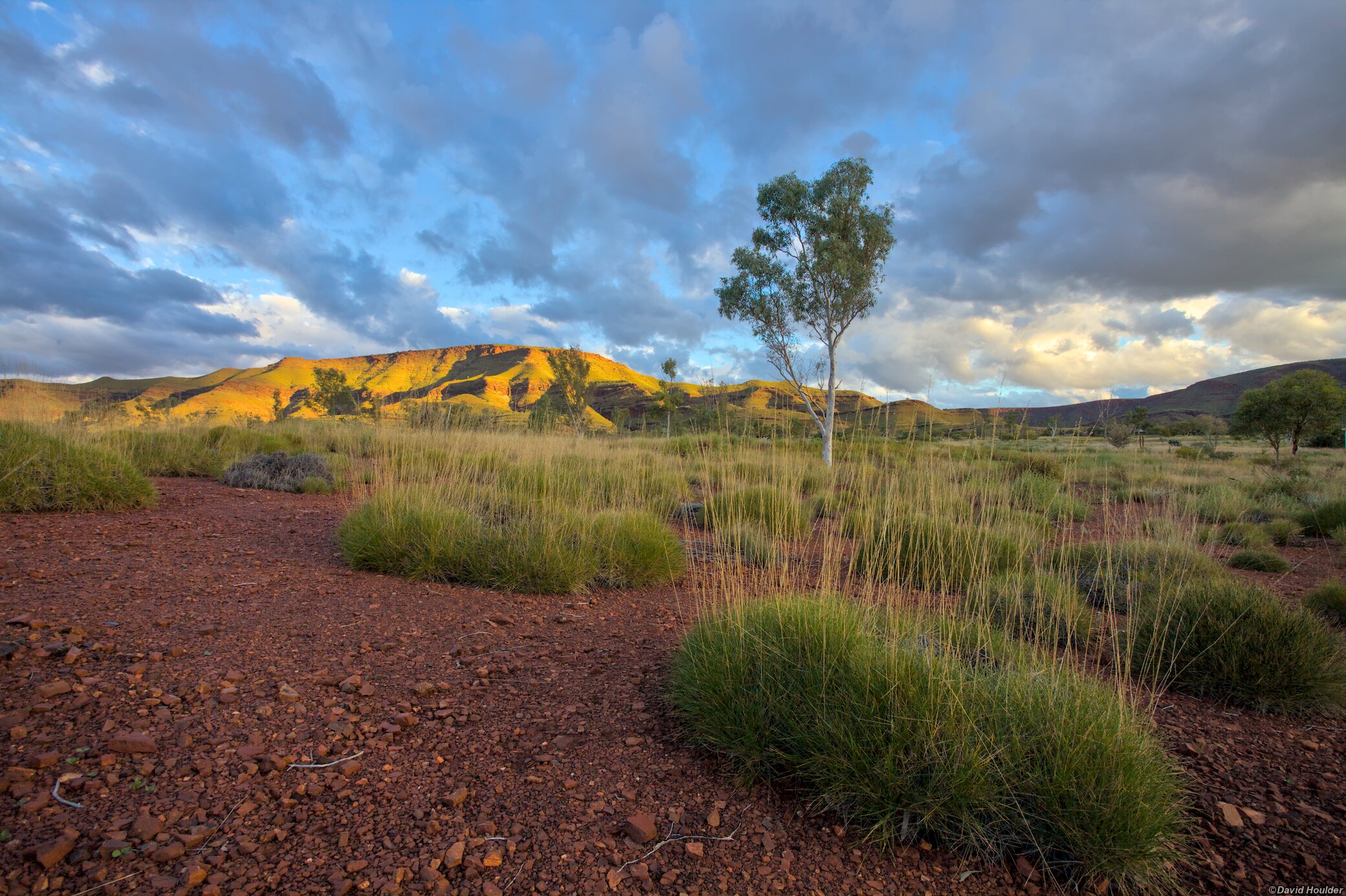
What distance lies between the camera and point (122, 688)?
2695 mm

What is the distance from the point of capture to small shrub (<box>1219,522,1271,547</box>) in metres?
7.86

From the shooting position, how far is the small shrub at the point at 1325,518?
357 inches

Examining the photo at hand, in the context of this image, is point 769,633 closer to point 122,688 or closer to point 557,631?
point 557,631

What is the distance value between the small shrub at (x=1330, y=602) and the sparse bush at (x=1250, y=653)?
1.87 metres

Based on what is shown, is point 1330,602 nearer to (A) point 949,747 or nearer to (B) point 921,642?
(B) point 921,642

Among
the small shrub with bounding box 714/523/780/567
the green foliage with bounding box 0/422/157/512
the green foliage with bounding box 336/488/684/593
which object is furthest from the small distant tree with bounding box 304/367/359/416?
the small shrub with bounding box 714/523/780/567

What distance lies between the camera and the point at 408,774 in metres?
2.43

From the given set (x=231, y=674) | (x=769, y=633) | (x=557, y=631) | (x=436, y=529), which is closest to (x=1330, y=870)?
(x=769, y=633)

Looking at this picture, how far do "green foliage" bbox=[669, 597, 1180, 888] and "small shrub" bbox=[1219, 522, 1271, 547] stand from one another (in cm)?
757

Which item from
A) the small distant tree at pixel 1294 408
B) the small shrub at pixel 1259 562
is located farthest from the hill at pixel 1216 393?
the small shrub at pixel 1259 562

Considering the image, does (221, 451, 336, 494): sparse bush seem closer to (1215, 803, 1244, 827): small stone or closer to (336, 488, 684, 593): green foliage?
(336, 488, 684, 593): green foliage

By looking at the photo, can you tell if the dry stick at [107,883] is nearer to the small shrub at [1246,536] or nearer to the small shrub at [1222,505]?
the small shrub at [1246,536]

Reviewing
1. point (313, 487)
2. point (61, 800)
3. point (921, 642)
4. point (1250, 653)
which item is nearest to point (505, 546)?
point (61, 800)

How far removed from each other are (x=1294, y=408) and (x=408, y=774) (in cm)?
2658
